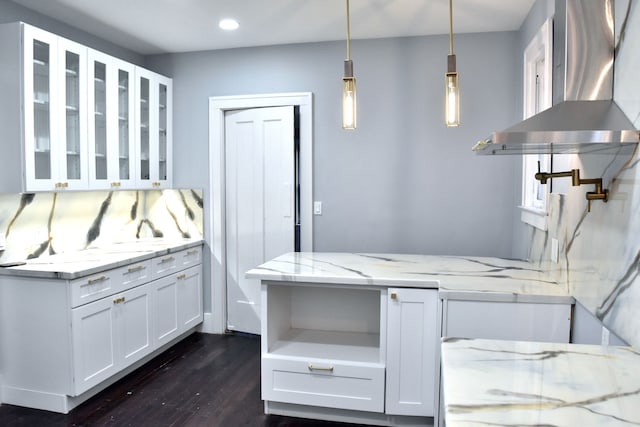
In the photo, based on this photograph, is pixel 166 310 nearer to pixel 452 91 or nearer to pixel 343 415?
pixel 343 415

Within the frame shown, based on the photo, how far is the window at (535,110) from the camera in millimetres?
2746

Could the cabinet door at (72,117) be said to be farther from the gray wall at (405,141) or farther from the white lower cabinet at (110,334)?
the gray wall at (405,141)

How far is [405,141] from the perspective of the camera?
376 cm

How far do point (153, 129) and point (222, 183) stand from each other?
0.73 m

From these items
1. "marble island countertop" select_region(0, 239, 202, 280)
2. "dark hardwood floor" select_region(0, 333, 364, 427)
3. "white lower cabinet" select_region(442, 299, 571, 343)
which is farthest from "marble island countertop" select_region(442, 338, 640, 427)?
"marble island countertop" select_region(0, 239, 202, 280)

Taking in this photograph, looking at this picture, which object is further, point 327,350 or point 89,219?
point 89,219

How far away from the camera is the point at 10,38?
2.73 meters

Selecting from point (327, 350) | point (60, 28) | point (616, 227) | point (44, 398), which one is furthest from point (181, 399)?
point (60, 28)

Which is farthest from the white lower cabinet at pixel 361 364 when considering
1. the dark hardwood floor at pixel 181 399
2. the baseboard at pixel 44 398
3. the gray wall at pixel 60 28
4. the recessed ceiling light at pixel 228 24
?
the gray wall at pixel 60 28

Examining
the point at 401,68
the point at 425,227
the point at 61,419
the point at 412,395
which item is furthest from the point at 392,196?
the point at 61,419

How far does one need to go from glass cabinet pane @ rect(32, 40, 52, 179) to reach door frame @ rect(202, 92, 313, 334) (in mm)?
1453

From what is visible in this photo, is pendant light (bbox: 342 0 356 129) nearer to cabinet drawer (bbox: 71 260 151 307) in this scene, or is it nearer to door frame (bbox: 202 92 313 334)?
door frame (bbox: 202 92 313 334)

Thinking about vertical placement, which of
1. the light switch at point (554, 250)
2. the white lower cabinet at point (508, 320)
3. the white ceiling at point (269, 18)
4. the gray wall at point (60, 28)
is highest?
the white ceiling at point (269, 18)

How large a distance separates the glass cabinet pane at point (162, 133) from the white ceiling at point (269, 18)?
0.44 m
